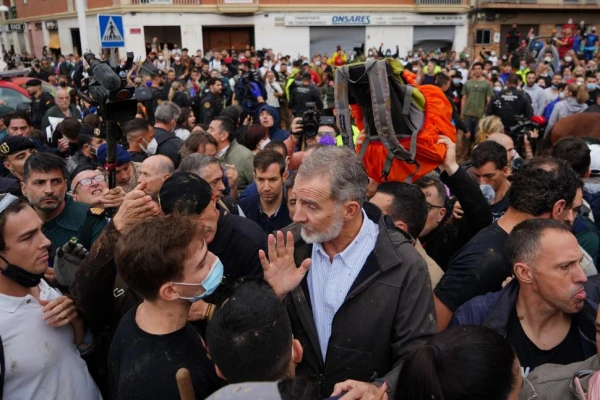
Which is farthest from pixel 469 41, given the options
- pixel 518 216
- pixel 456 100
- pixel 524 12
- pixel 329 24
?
pixel 518 216

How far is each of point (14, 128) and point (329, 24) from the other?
79.3 ft

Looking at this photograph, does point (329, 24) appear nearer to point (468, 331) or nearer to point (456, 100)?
point (456, 100)

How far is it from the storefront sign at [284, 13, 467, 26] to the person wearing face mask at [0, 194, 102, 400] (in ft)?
89.4

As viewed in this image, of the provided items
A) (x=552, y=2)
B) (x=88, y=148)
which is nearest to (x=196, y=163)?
(x=88, y=148)

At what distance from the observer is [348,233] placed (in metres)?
2.57

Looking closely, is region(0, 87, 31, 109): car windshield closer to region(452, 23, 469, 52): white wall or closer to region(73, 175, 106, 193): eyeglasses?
region(73, 175, 106, 193): eyeglasses

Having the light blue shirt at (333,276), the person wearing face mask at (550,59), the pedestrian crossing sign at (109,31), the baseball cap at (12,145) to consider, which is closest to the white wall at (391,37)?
the person wearing face mask at (550,59)

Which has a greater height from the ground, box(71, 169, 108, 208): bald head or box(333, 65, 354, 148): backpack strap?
box(333, 65, 354, 148): backpack strap

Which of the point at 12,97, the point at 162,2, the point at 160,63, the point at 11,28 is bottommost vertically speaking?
the point at 12,97

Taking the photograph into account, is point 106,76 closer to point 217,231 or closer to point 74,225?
point 217,231

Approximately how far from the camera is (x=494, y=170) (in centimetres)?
414

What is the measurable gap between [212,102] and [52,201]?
7.15 meters

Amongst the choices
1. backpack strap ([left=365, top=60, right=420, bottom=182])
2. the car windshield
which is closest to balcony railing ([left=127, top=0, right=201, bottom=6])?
the car windshield

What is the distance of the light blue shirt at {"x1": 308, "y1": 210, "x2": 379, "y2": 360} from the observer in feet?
8.15
